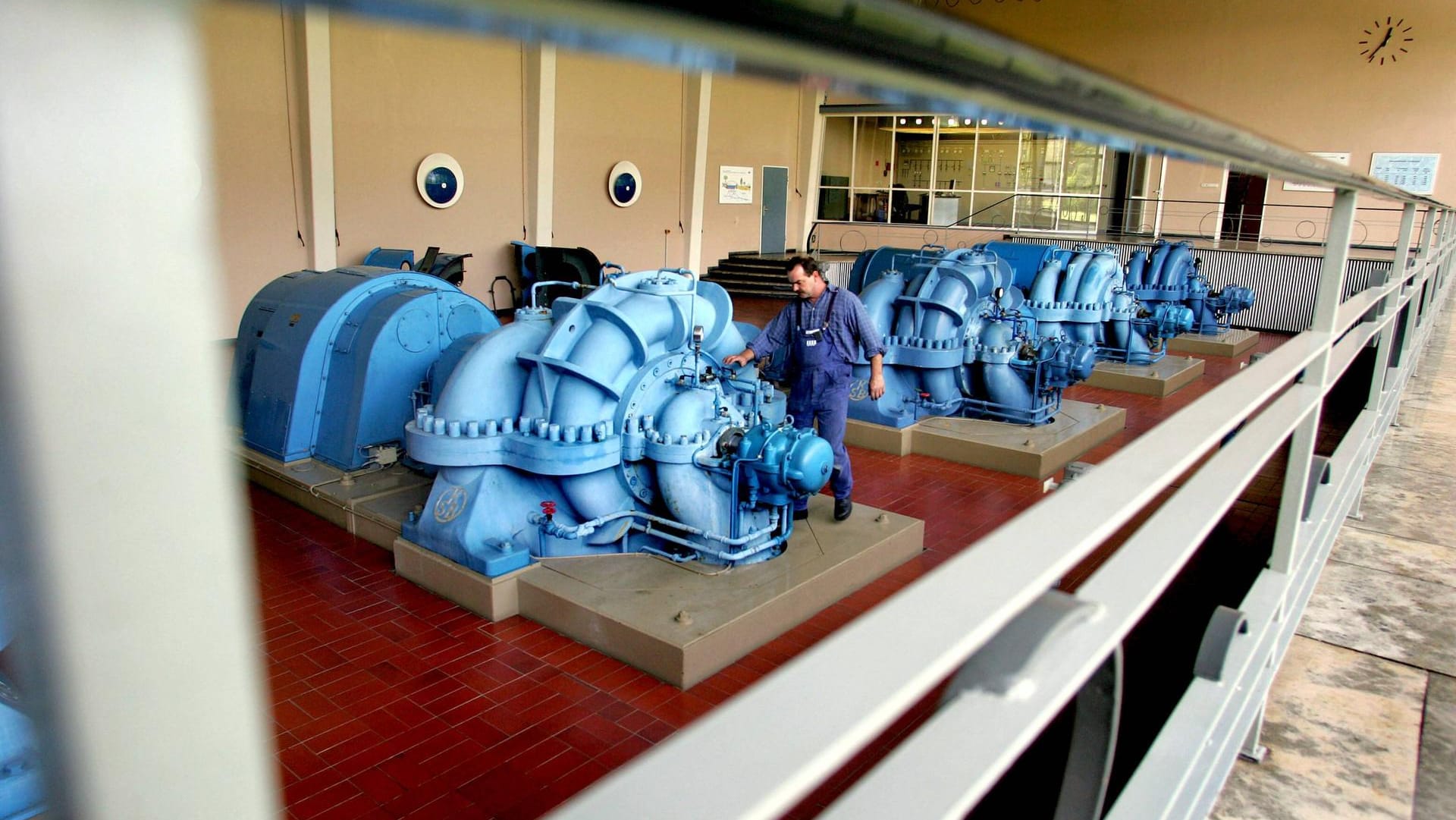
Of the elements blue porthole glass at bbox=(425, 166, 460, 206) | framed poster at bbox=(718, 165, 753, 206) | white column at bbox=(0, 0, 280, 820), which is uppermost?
framed poster at bbox=(718, 165, 753, 206)

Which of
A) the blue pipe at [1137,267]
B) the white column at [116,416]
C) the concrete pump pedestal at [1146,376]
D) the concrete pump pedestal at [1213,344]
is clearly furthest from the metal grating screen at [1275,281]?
the white column at [116,416]

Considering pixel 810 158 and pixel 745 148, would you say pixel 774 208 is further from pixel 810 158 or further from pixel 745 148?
pixel 745 148

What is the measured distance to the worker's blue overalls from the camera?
601cm

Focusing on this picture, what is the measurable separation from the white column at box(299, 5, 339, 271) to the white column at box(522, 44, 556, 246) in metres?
3.22

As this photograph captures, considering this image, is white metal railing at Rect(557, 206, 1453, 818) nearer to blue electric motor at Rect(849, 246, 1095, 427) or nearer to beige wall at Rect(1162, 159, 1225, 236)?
blue electric motor at Rect(849, 246, 1095, 427)

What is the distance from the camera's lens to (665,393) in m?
5.25

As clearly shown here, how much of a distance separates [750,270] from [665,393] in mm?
13666

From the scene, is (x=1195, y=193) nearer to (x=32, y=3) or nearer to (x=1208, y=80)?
(x=1208, y=80)

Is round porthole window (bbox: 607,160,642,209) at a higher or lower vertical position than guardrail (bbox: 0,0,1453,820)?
higher

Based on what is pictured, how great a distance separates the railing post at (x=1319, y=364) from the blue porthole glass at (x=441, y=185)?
40.3ft

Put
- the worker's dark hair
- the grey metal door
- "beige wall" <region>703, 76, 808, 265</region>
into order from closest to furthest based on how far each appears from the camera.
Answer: the worker's dark hair, "beige wall" <region>703, 76, 808, 265</region>, the grey metal door

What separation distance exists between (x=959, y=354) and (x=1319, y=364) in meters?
5.70

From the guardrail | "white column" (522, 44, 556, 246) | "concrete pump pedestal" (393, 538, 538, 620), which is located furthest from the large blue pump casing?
"white column" (522, 44, 556, 246)

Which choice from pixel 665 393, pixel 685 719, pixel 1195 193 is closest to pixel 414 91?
pixel 665 393
